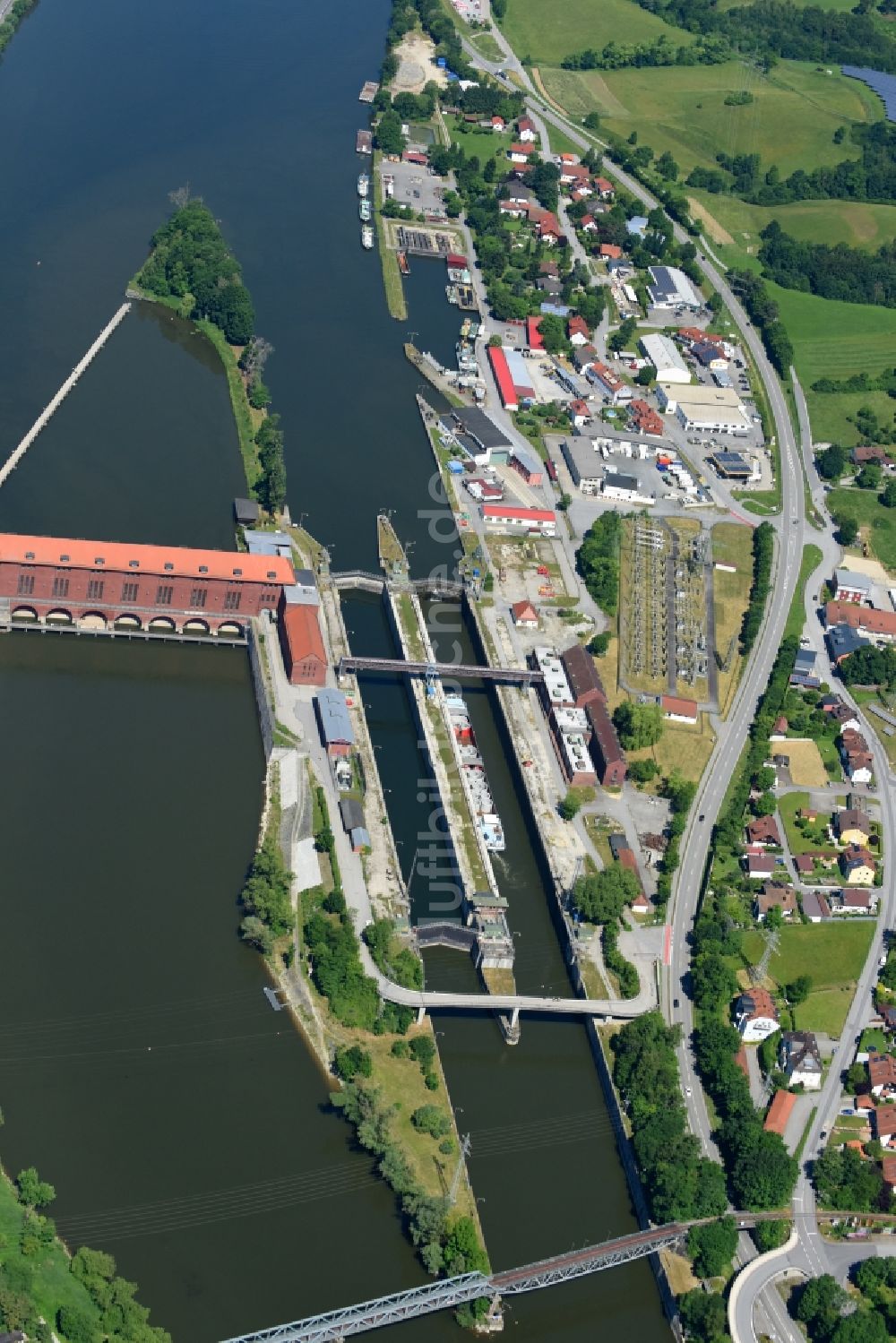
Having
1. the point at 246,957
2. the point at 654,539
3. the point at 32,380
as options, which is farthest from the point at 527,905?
the point at 32,380

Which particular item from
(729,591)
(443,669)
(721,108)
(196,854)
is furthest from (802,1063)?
(721,108)

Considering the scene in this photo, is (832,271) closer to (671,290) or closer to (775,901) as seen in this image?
(671,290)

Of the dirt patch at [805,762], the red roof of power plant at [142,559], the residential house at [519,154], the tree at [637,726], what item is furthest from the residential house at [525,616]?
the residential house at [519,154]

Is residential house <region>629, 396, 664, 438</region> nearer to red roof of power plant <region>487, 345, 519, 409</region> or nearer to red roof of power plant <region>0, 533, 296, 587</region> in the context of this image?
red roof of power plant <region>487, 345, 519, 409</region>

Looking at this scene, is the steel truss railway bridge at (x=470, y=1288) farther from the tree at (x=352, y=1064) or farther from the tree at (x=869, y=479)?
the tree at (x=869, y=479)

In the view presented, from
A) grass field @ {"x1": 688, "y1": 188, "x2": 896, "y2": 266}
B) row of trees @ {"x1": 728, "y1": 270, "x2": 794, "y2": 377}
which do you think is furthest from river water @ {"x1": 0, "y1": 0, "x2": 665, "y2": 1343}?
grass field @ {"x1": 688, "y1": 188, "x2": 896, "y2": 266}

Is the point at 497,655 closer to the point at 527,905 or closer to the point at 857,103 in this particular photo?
the point at 527,905
